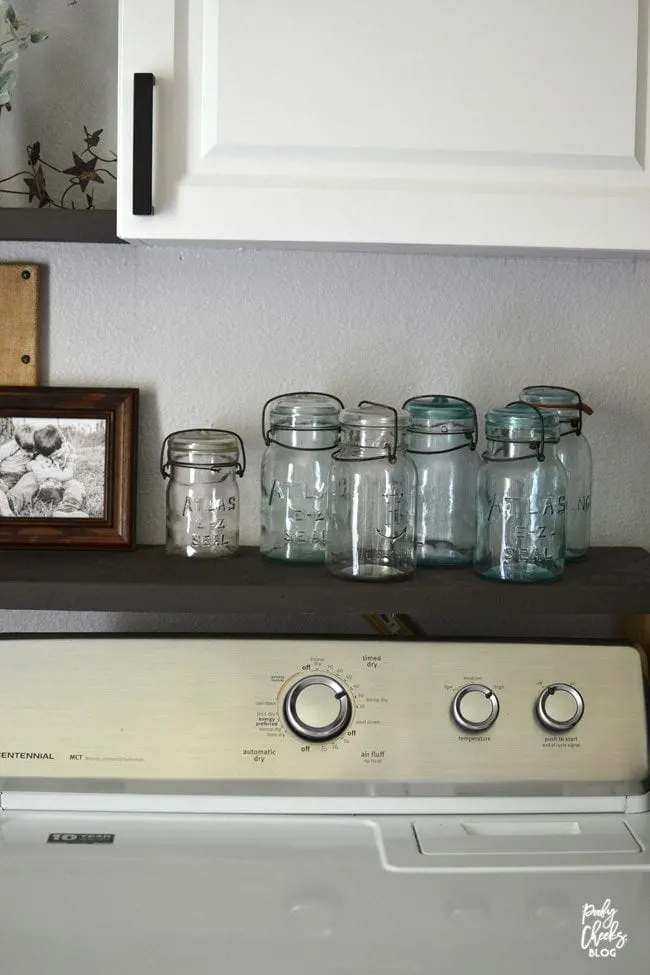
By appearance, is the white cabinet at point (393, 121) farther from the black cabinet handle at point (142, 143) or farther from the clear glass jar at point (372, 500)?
the clear glass jar at point (372, 500)

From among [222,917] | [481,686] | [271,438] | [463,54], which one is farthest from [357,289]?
[222,917]

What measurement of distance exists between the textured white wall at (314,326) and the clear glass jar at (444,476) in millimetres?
107

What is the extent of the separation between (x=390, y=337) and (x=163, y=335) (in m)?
0.32

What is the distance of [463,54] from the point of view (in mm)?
1096

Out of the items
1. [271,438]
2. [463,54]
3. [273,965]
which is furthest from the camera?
[271,438]

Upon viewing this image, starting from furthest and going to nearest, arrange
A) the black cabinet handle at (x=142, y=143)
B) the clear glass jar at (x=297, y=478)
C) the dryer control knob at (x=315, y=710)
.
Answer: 1. the clear glass jar at (x=297, y=478)
2. the dryer control knob at (x=315, y=710)
3. the black cabinet handle at (x=142, y=143)

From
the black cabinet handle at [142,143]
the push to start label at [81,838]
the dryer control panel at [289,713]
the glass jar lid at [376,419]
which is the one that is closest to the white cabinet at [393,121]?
the black cabinet handle at [142,143]

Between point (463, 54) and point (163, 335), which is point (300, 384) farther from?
point (463, 54)

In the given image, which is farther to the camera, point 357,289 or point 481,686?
point 357,289

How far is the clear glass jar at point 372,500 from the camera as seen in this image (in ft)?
4.18

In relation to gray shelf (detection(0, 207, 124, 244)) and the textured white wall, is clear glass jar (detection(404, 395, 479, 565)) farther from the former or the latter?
gray shelf (detection(0, 207, 124, 244))

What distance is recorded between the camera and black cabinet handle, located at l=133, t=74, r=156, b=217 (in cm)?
108

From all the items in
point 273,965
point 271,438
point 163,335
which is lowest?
point 273,965

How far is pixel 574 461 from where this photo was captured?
4.62 feet
